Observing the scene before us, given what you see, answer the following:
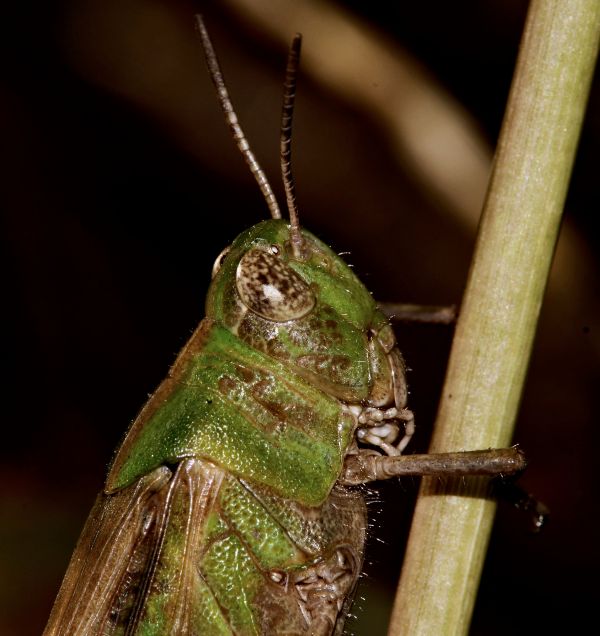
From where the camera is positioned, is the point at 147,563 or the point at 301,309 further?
the point at 301,309

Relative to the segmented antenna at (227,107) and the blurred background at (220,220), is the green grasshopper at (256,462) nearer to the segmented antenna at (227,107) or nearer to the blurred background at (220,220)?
the segmented antenna at (227,107)

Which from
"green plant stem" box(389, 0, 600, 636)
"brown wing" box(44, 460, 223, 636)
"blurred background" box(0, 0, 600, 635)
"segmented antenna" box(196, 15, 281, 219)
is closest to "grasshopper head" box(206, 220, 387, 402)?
"segmented antenna" box(196, 15, 281, 219)

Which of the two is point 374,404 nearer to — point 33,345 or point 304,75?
point 304,75

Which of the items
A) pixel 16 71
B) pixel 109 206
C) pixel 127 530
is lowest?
pixel 127 530

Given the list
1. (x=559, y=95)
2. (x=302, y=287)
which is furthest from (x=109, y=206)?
(x=559, y=95)

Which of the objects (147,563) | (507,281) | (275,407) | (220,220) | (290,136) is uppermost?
(220,220)

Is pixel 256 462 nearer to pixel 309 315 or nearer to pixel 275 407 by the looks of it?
Answer: pixel 275 407

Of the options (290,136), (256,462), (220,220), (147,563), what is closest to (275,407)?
(256,462)
